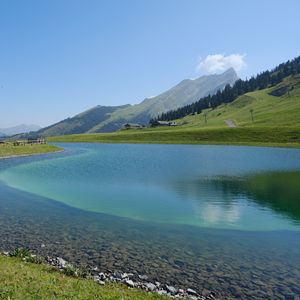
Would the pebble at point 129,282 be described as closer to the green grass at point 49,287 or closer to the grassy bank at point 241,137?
the green grass at point 49,287

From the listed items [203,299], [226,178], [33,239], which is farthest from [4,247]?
[226,178]

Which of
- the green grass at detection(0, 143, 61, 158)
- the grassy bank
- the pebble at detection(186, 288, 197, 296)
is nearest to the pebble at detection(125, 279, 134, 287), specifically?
the pebble at detection(186, 288, 197, 296)

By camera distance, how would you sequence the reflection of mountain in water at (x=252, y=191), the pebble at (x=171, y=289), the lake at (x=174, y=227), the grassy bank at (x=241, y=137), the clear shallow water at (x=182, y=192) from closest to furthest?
the pebble at (x=171, y=289)
the lake at (x=174, y=227)
the clear shallow water at (x=182, y=192)
the reflection of mountain in water at (x=252, y=191)
the grassy bank at (x=241, y=137)

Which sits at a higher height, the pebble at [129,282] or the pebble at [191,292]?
the pebble at [129,282]

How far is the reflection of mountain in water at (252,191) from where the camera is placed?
38.5 meters

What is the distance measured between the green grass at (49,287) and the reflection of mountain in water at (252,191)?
64.5 ft

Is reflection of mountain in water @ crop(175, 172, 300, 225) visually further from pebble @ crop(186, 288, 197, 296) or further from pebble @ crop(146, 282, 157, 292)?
pebble @ crop(146, 282, 157, 292)

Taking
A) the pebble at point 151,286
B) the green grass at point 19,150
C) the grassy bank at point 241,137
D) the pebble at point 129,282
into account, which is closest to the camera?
the pebble at point 151,286

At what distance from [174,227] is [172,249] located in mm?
6060

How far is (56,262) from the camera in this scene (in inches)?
826

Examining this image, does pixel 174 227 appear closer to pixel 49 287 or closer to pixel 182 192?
pixel 49 287

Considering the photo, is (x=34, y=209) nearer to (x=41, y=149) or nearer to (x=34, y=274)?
(x=34, y=274)

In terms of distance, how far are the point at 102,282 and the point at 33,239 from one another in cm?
1041

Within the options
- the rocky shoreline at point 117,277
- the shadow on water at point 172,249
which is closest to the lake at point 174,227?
the shadow on water at point 172,249
